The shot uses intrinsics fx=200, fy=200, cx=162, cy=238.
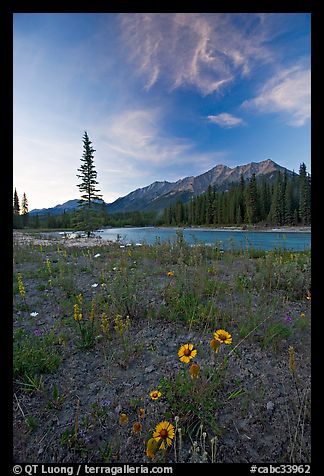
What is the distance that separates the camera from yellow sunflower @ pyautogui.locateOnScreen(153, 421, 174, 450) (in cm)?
120

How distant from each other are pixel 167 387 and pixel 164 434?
0.33 meters

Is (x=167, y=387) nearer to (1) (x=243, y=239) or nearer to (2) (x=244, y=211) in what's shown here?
(1) (x=243, y=239)

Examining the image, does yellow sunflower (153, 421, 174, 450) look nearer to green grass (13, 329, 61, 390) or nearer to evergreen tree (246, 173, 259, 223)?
green grass (13, 329, 61, 390)

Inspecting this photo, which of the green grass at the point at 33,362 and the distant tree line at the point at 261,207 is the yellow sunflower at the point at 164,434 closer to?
the green grass at the point at 33,362

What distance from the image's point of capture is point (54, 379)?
1804 mm

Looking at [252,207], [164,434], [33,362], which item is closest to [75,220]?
[252,207]

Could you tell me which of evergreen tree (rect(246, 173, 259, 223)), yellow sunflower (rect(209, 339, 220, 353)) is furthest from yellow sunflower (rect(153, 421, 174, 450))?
evergreen tree (rect(246, 173, 259, 223))

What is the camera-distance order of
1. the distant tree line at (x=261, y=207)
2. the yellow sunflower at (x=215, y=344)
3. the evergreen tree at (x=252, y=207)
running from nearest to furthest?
the yellow sunflower at (x=215, y=344) < the evergreen tree at (x=252, y=207) < the distant tree line at (x=261, y=207)

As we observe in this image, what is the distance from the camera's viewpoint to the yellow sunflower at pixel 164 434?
1.20m

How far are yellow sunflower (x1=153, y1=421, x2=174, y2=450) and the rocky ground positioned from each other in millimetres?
69

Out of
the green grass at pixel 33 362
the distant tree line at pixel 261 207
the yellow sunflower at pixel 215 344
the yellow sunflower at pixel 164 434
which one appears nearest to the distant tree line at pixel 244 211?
the distant tree line at pixel 261 207

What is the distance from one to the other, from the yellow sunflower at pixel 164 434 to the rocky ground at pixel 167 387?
0.07 m
